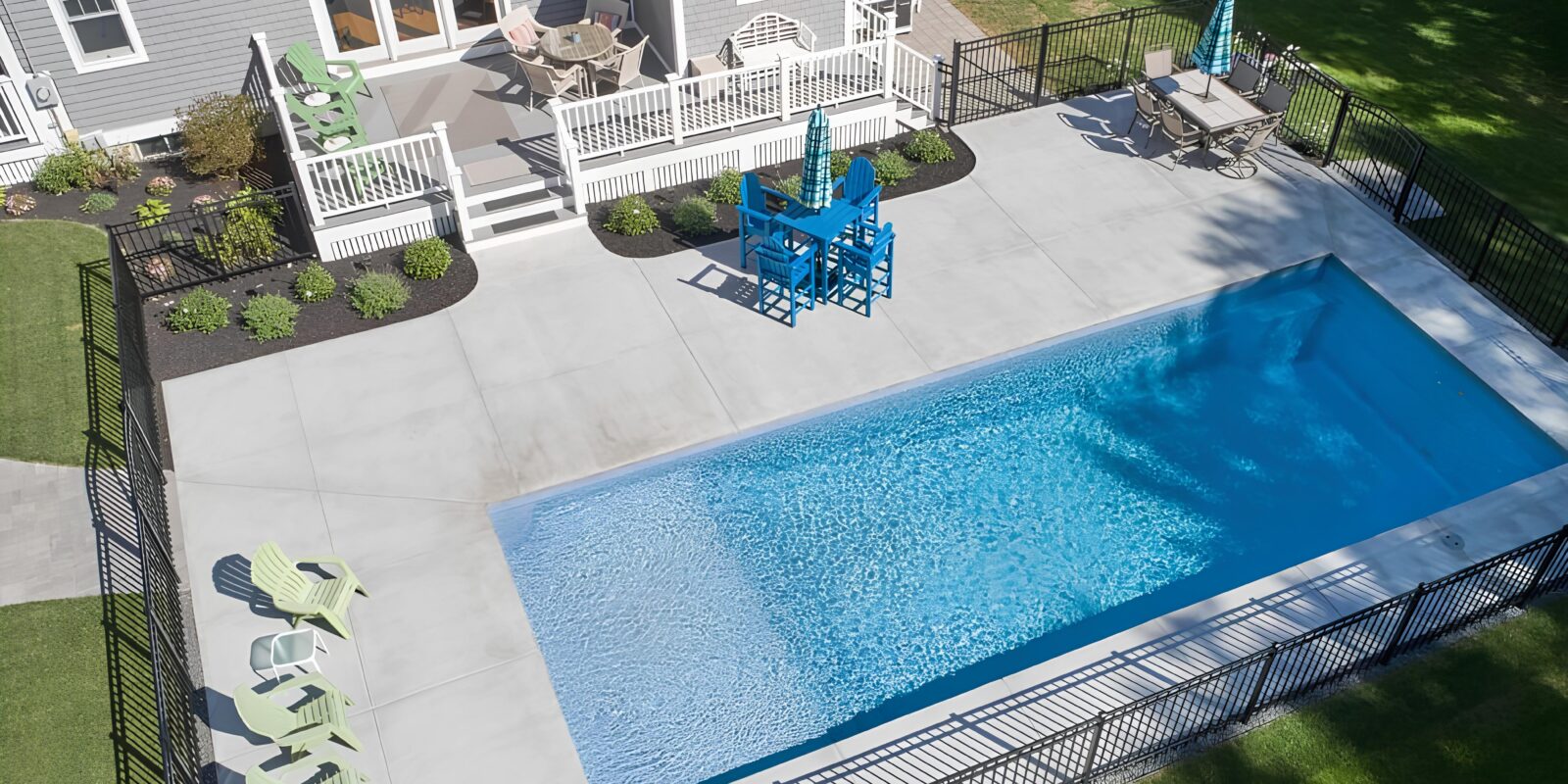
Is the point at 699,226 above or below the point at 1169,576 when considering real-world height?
above

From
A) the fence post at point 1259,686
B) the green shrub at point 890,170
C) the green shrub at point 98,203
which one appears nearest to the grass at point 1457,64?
the green shrub at point 890,170

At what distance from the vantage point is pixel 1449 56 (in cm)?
2211

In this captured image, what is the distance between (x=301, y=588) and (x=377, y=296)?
16.5 ft

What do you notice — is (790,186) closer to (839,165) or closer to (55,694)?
(839,165)

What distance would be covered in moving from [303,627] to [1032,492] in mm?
8188

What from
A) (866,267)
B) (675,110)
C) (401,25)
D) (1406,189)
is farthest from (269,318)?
(1406,189)

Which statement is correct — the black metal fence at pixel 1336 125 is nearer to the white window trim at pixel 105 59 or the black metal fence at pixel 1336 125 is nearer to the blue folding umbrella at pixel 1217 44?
the blue folding umbrella at pixel 1217 44

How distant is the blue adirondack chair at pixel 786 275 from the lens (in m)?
15.8

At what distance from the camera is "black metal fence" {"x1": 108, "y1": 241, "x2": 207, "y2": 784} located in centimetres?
1064

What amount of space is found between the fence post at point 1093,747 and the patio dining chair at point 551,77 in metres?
12.3

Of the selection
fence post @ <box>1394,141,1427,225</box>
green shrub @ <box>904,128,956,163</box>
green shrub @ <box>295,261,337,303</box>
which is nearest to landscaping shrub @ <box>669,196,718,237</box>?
green shrub @ <box>904,128,956,163</box>

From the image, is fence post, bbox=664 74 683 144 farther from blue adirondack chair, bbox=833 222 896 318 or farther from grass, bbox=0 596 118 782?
grass, bbox=0 596 118 782

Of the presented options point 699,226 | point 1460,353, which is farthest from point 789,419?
point 1460,353

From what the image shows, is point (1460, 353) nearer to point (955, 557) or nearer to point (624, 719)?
point (955, 557)
